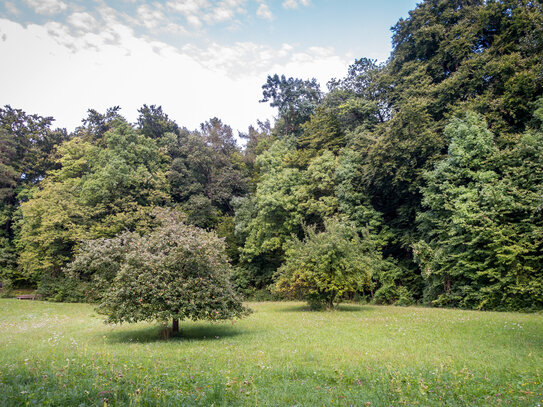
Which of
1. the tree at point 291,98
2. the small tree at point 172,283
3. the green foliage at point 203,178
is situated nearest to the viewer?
the small tree at point 172,283

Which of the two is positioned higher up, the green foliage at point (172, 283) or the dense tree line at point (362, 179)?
the dense tree line at point (362, 179)

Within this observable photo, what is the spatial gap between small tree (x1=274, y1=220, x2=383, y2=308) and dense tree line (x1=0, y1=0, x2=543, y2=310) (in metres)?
0.12

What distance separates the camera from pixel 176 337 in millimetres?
13398

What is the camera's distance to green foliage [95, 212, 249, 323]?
11.9 m

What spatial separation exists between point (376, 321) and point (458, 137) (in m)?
14.9

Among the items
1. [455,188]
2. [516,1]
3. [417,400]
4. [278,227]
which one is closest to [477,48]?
[516,1]

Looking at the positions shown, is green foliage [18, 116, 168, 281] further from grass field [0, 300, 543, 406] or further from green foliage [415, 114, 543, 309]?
green foliage [415, 114, 543, 309]

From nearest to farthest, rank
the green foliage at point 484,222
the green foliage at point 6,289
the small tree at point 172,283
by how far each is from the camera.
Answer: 1. the small tree at point 172,283
2. the green foliage at point 484,222
3. the green foliage at point 6,289

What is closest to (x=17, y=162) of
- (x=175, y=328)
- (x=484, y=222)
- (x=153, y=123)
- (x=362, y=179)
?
(x=153, y=123)

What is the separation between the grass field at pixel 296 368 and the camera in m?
5.33

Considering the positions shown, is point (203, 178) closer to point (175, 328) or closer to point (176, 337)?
point (175, 328)

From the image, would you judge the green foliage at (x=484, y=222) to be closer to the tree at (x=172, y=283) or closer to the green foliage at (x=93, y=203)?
the tree at (x=172, y=283)

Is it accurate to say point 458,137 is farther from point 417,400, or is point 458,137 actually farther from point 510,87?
point 417,400

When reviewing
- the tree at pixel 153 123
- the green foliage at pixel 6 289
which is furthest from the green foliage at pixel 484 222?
the green foliage at pixel 6 289
